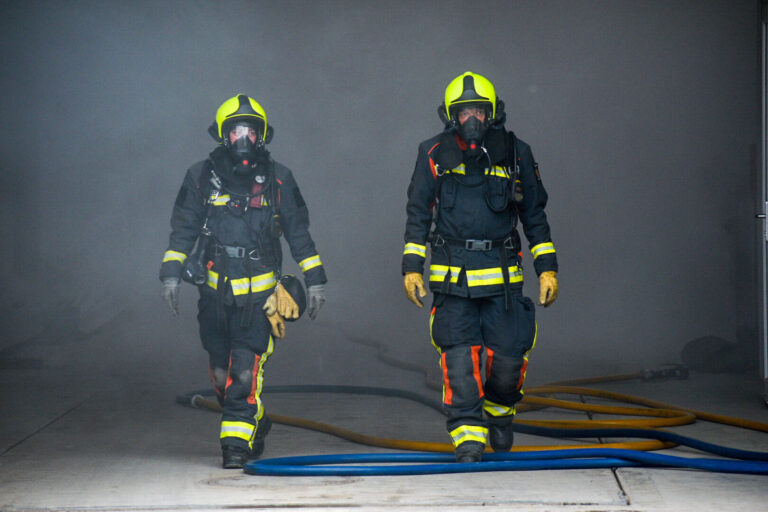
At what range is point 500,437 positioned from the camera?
4062 millimetres

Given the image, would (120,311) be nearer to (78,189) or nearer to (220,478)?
(78,189)

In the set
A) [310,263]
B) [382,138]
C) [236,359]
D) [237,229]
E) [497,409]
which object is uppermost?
[382,138]

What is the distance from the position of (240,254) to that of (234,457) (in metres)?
0.90

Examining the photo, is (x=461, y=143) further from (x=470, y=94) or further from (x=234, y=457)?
(x=234, y=457)

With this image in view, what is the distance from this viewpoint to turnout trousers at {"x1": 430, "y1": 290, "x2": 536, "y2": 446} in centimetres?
389

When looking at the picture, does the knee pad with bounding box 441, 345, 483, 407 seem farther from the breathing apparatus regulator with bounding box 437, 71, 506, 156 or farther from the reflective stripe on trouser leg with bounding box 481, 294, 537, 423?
the breathing apparatus regulator with bounding box 437, 71, 506, 156

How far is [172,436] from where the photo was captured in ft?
16.0

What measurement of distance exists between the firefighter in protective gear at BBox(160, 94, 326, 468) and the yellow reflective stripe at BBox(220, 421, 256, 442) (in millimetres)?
24

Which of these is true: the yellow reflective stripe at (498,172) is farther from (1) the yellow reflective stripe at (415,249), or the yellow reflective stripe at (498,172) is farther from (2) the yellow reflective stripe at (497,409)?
(2) the yellow reflective stripe at (497,409)

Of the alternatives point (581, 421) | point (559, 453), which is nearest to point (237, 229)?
point (559, 453)

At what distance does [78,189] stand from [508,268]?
9.00 metres

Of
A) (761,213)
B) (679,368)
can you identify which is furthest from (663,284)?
(761,213)

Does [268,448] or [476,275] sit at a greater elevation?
[476,275]

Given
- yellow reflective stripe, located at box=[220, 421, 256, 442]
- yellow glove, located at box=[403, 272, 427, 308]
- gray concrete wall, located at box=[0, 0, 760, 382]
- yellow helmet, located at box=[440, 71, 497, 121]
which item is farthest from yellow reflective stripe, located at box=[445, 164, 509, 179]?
gray concrete wall, located at box=[0, 0, 760, 382]
